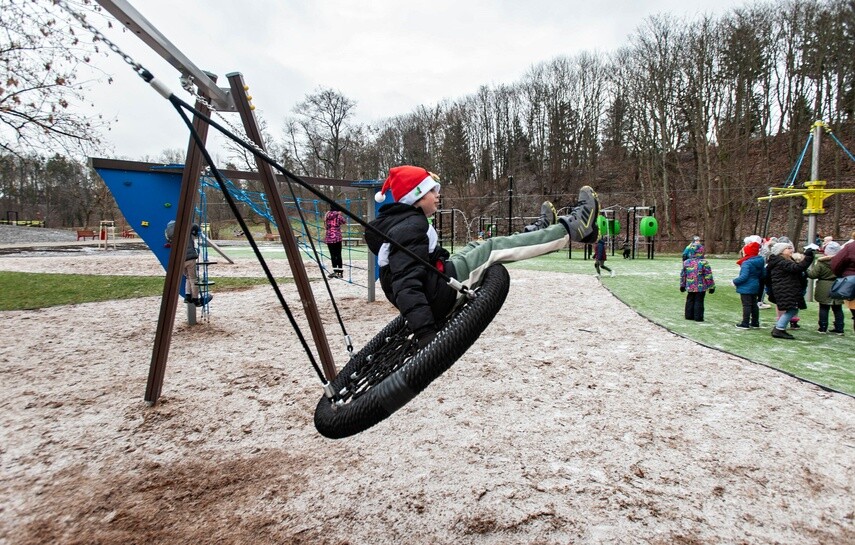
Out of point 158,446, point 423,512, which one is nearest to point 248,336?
point 158,446

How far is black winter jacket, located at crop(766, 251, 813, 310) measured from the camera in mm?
5926

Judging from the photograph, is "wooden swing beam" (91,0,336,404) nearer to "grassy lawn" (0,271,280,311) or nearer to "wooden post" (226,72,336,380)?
"wooden post" (226,72,336,380)

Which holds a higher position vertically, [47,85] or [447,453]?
[47,85]

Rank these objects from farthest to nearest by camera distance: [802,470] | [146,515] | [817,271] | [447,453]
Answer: [817,271]
[447,453]
[802,470]
[146,515]

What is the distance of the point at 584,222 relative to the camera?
2.46 meters

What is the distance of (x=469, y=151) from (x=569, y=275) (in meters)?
27.4

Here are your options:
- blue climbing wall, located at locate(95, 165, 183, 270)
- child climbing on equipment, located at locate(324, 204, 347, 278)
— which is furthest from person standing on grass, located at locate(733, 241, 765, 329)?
blue climbing wall, located at locate(95, 165, 183, 270)

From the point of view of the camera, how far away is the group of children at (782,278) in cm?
595

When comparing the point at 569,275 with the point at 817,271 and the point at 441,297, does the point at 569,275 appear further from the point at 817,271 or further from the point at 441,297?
the point at 441,297

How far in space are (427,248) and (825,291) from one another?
6.52 m

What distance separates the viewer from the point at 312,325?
13.5ft

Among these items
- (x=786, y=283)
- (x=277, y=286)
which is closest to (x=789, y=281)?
(x=786, y=283)

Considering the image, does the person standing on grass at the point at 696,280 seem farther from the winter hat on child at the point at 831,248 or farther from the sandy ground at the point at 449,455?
the sandy ground at the point at 449,455

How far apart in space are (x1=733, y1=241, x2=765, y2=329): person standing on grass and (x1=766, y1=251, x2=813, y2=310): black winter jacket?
213 millimetres
